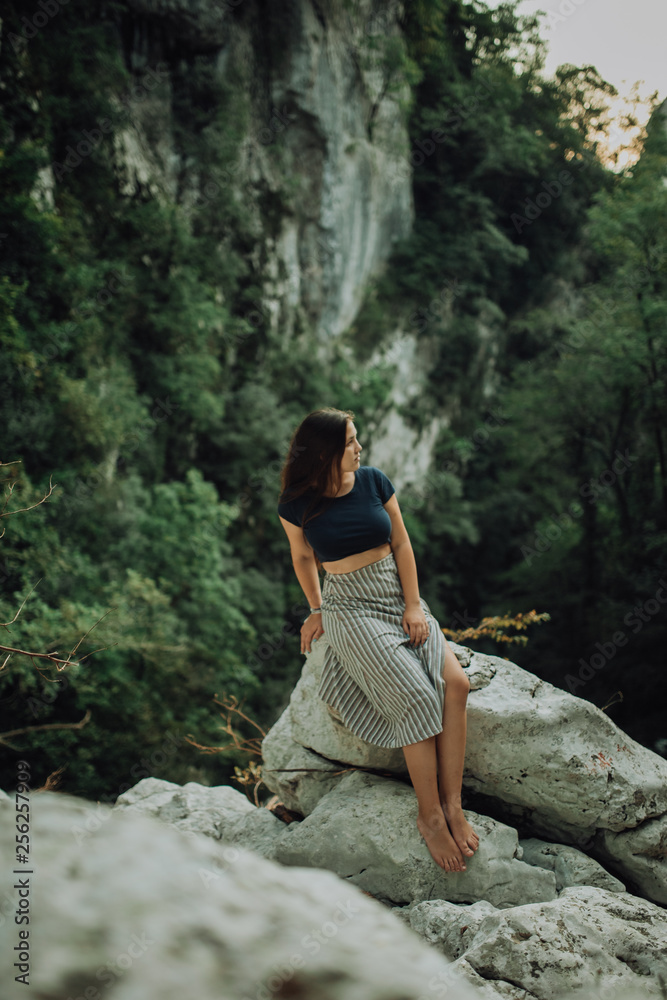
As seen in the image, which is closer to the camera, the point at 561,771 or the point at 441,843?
the point at 441,843

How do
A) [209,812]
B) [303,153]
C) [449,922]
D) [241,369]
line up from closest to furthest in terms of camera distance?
[449,922] < [209,812] < [241,369] < [303,153]

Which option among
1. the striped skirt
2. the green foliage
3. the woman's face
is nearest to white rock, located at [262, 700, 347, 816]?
the striped skirt

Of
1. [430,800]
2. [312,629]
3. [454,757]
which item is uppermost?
[312,629]

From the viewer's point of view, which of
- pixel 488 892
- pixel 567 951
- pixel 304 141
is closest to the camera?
pixel 567 951

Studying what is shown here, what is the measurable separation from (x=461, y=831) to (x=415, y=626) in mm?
795

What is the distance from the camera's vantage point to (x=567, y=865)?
2490 millimetres

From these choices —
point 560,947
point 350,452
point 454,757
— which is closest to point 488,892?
point 454,757

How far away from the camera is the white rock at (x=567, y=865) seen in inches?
95.2

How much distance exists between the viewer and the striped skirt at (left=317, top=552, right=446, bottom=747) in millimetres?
2348

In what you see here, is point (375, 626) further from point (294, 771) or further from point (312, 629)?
point (294, 771)

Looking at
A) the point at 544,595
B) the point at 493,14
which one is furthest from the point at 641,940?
the point at 493,14

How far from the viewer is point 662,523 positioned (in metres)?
12.8

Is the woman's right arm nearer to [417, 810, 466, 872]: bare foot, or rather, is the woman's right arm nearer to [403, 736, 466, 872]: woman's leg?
[403, 736, 466, 872]: woman's leg

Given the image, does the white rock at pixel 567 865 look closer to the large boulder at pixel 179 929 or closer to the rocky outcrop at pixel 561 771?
the rocky outcrop at pixel 561 771
